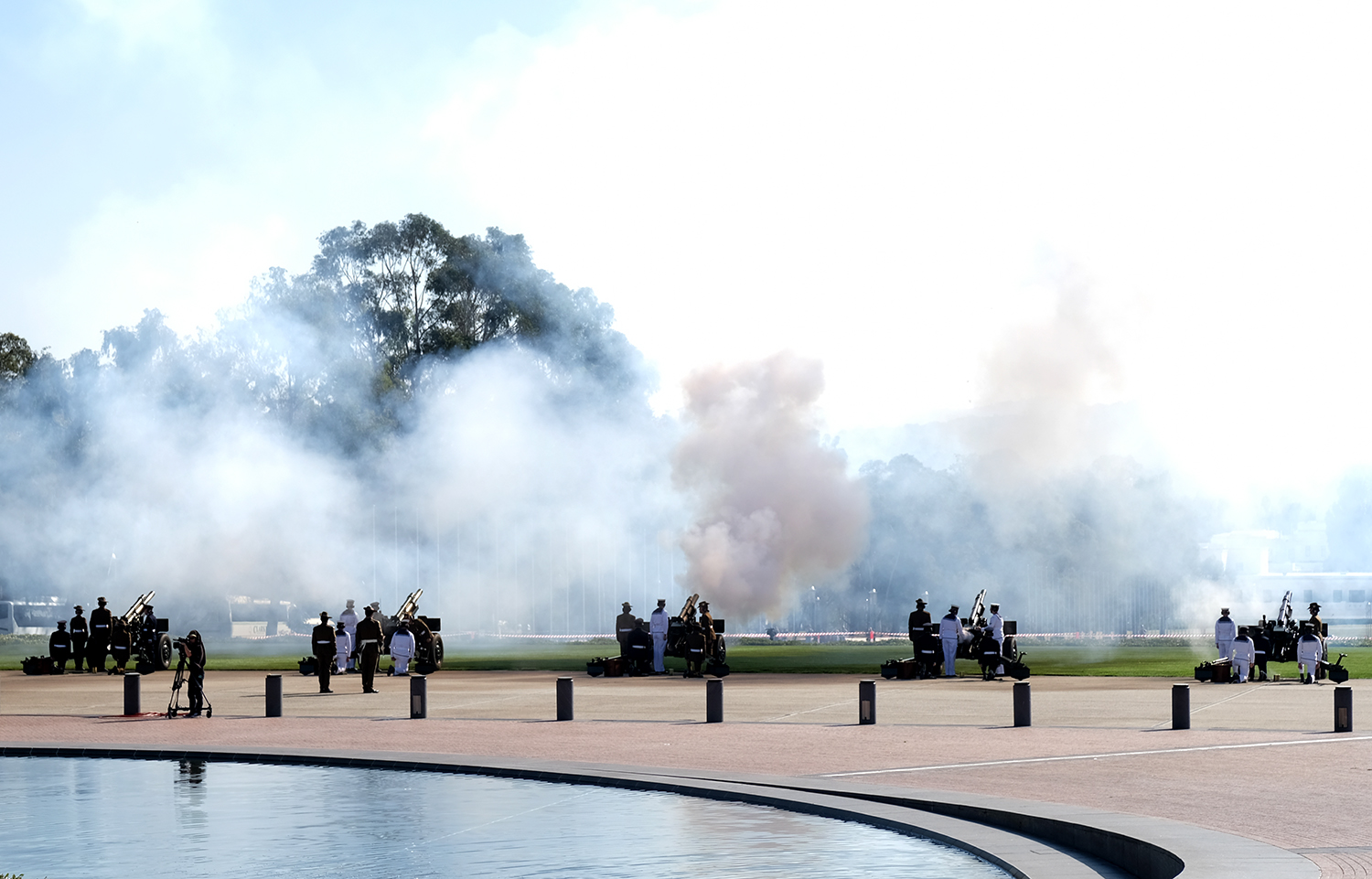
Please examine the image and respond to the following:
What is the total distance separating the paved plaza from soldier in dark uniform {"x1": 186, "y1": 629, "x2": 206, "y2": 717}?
485 mm

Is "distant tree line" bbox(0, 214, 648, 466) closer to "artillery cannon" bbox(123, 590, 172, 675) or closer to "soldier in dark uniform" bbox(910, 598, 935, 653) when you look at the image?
"artillery cannon" bbox(123, 590, 172, 675)

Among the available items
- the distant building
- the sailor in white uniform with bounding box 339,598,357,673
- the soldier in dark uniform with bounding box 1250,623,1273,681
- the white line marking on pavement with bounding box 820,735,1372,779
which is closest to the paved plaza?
the white line marking on pavement with bounding box 820,735,1372,779

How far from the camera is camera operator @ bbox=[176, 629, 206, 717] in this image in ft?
71.0

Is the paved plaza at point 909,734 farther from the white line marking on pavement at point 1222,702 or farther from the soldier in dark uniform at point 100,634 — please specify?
the soldier in dark uniform at point 100,634

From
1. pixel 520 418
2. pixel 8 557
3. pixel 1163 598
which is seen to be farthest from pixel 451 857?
pixel 1163 598

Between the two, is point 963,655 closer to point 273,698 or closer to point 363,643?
point 363,643

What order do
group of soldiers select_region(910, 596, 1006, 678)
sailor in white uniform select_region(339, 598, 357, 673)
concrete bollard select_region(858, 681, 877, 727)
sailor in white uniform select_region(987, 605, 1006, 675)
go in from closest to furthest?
1. concrete bollard select_region(858, 681, 877, 727)
2. sailor in white uniform select_region(987, 605, 1006, 675)
3. group of soldiers select_region(910, 596, 1006, 678)
4. sailor in white uniform select_region(339, 598, 357, 673)

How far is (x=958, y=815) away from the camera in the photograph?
11891 millimetres

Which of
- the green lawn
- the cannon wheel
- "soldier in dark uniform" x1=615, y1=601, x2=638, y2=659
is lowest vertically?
the green lawn

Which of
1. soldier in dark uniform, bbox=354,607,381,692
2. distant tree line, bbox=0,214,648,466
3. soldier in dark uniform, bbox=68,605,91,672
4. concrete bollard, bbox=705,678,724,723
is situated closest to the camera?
concrete bollard, bbox=705,678,724,723

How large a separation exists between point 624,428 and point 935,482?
44.2 m

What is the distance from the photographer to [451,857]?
10.3 metres

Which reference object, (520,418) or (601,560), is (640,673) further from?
(601,560)

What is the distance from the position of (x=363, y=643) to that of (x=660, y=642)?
24.5ft
